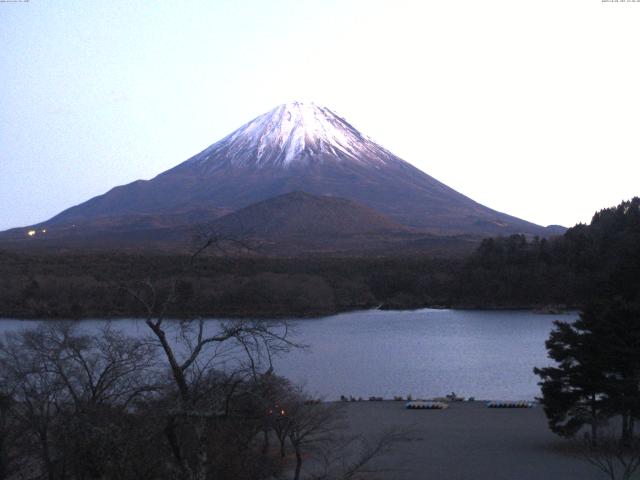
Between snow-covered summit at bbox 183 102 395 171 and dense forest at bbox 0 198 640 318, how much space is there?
41058 millimetres

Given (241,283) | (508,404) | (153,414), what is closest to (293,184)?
(241,283)

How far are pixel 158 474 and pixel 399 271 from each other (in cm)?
3960

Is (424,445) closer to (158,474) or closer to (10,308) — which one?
(158,474)

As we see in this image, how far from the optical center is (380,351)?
23516 mm

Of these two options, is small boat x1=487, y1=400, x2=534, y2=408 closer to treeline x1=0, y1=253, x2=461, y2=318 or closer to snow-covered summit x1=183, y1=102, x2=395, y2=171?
treeline x1=0, y1=253, x2=461, y2=318

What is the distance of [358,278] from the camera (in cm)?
4416

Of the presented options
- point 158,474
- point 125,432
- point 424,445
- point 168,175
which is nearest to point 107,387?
point 158,474

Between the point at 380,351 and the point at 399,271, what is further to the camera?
the point at 399,271

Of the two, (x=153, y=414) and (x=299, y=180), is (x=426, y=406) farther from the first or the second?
(x=299, y=180)

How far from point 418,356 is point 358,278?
71.3 feet

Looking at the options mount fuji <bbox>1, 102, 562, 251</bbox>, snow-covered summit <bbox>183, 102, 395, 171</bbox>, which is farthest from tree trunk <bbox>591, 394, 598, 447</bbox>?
A: snow-covered summit <bbox>183, 102, 395, 171</bbox>

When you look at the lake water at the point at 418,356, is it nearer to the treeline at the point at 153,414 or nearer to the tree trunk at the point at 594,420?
the tree trunk at the point at 594,420

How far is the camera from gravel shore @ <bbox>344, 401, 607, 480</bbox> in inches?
404

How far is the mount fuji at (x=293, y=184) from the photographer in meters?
75.2
